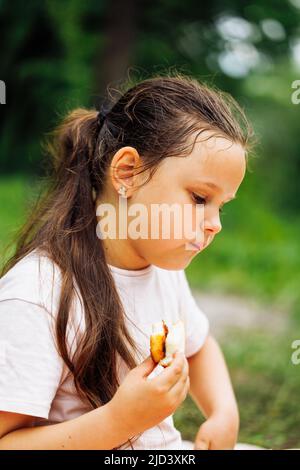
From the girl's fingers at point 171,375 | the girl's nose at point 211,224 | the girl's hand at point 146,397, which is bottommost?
the girl's hand at point 146,397

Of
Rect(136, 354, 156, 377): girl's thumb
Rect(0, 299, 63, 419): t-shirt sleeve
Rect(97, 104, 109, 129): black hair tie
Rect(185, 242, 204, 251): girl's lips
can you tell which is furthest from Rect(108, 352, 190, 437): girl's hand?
Rect(97, 104, 109, 129): black hair tie

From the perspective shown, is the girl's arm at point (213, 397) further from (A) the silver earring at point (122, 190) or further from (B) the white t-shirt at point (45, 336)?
(A) the silver earring at point (122, 190)

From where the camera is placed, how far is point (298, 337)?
3273 mm

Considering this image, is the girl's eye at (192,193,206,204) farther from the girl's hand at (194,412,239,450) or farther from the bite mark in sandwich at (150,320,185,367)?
the girl's hand at (194,412,239,450)

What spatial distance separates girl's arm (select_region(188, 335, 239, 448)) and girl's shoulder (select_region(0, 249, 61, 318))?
496mm

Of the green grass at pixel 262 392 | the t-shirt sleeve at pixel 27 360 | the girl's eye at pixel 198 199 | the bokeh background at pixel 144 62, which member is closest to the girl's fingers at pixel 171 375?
the t-shirt sleeve at pixel 27 360

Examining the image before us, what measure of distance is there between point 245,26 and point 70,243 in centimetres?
562

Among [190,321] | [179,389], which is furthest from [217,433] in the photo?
[179,389]

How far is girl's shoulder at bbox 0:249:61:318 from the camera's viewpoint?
123 centimetres

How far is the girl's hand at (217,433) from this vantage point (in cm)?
150

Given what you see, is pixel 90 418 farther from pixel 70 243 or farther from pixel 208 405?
pixel 208 405

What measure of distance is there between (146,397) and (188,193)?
382 mm

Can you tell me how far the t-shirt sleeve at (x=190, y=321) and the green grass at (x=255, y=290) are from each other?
0.41m

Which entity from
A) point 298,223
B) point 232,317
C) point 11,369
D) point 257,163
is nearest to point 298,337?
point 232,317
